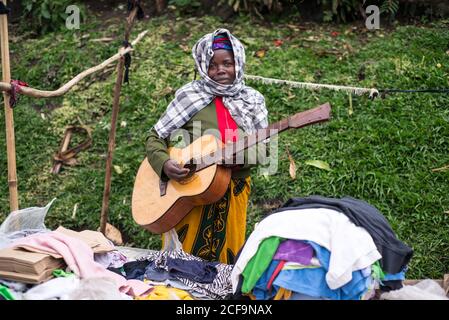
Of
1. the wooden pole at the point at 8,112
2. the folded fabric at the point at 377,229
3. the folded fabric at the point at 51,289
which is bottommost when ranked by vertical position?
the folded fabric at the point at 51,289

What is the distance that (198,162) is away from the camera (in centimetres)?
384

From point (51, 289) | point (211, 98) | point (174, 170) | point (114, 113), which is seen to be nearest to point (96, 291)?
point (51, 289)

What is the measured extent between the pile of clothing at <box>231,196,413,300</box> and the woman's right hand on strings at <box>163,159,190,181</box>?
0.97 meters

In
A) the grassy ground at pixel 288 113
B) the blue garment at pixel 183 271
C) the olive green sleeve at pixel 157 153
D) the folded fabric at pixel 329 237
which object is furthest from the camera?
the grassy ground at pixel 288 113

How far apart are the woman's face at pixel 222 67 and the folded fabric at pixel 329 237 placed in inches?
46.9

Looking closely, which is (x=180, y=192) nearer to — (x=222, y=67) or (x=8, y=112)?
(x=222, y=67)

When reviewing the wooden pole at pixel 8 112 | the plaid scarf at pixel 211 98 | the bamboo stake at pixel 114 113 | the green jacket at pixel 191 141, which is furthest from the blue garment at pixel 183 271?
the bamboo stake at pixel 114 113

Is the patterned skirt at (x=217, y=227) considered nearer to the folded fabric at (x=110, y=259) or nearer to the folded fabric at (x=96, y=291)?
the folded fabric at (x=110, y=259)

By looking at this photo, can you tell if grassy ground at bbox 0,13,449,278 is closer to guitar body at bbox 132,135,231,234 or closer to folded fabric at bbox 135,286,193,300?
guitar body at bbox 132,135,231,234

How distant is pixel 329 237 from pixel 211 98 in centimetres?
149

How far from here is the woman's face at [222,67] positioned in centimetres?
388

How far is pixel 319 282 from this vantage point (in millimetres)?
2752

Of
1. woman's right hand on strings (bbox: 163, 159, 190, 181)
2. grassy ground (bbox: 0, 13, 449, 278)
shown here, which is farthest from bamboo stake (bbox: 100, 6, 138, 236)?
woman's right hand on strings (bbox: 163, 159, 190, 181)
